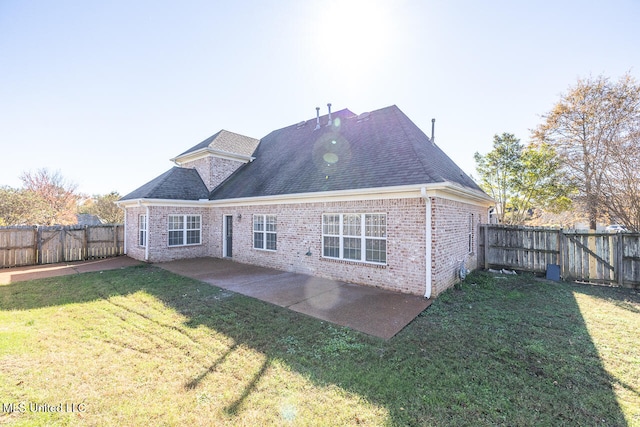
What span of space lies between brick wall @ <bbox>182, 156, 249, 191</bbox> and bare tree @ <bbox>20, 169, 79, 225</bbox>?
17258 mm

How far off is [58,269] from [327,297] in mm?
11819

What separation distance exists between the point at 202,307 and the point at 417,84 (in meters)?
10.4

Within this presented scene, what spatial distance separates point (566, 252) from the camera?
9445mm

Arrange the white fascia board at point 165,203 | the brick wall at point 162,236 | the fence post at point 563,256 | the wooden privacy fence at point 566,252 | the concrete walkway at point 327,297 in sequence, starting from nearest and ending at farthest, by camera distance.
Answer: the concrete walkway at point 327,297 < the wooden privacy fence at point 566,252 < the fence post at point 563,256 < the white fascia board at point 165,203 < the brick wall at point 162,236

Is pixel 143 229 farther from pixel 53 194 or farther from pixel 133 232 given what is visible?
pixel 53 194

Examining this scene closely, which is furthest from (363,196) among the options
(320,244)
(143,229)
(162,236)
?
(143,229)

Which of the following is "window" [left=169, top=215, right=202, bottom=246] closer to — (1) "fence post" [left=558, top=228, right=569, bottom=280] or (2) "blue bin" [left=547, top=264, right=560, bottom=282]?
(2) "blue bin" [left=547, top=264, right=560, bottom=282]

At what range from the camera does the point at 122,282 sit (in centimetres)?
885

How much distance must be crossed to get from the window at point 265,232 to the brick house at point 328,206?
0.04 metres

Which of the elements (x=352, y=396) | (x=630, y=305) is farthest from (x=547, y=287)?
(x=352, y=396)

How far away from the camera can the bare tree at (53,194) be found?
23.0 metres

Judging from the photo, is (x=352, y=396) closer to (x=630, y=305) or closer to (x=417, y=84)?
(x=630, y=305)

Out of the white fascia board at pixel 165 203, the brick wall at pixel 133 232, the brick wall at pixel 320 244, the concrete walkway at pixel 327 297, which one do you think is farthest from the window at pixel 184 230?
the concrete walkway at pixel 327 297

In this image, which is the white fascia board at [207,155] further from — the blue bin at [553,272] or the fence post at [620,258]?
the fence post at [620,258]
